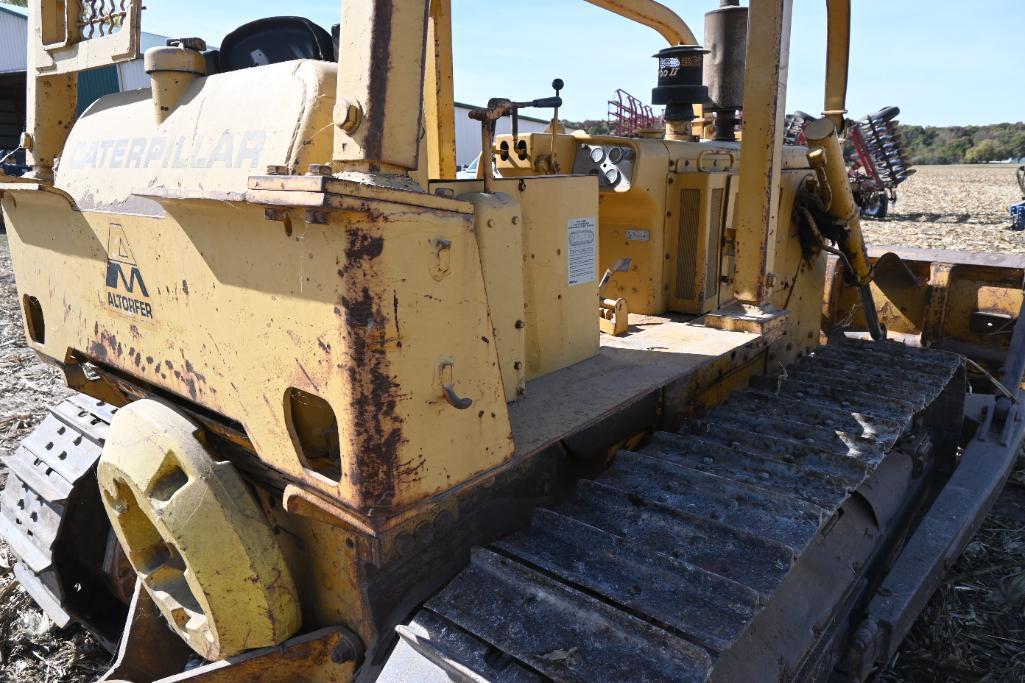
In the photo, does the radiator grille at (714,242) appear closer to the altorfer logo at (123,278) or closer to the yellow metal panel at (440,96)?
the yellow metal panel at (440,96)

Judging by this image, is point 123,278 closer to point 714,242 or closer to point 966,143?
point 714,242

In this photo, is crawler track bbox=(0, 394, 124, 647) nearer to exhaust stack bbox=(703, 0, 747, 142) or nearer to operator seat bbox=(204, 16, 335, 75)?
operator seat bbox=(204, 16, 335, 75)

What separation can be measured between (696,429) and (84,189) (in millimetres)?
2523

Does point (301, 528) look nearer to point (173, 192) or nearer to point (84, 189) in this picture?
point (173, 192)

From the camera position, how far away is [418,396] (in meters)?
1.83

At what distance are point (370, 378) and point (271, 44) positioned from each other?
177cm

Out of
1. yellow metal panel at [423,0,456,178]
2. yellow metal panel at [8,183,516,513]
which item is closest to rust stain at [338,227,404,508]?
yellow metal panel at [8,183,516,513]

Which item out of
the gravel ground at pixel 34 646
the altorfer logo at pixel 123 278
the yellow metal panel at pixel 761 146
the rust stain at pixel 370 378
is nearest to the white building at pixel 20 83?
the gravel ground at pixel 34 646

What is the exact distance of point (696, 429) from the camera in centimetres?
314

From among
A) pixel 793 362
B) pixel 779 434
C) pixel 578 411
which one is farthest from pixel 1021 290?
pixel 578 411

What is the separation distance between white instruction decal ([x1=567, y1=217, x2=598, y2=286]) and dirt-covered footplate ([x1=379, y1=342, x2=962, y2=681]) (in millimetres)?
708

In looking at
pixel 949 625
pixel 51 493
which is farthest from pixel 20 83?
pixel 949 625

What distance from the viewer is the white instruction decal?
9.50 feet

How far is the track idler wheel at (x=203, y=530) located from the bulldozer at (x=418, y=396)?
11mm
